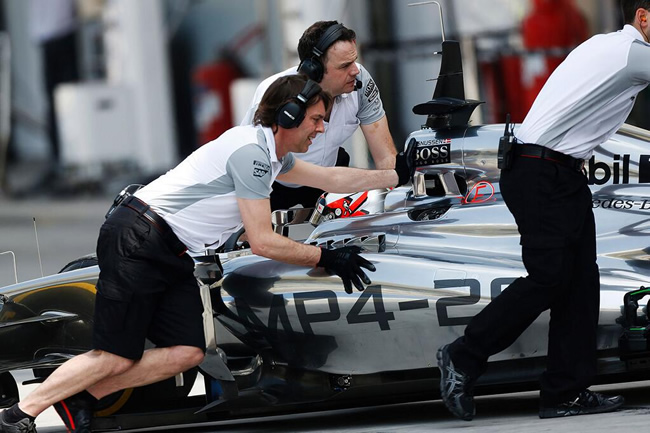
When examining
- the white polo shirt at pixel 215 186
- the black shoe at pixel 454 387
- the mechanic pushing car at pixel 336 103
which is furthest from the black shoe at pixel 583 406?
the mechanic pushing car at pixel 336 103

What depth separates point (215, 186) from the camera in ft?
13.1

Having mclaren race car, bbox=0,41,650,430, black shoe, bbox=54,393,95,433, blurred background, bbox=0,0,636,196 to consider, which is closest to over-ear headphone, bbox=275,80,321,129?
mclaren race car, bbox=0,41,650,430

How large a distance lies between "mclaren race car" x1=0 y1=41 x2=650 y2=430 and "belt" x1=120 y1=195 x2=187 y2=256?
0.31 metres

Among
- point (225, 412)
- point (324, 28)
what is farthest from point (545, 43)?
point (225, 412)

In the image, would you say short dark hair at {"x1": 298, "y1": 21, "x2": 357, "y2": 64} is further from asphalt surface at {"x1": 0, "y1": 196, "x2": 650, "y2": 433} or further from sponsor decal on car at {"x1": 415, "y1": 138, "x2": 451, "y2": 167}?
asphalt surface at {"x1": 0, "y1": 196, "x2": 650, "y2": 433}

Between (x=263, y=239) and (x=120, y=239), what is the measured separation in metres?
0.48

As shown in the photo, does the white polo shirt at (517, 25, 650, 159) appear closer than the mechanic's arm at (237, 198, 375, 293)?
Yes

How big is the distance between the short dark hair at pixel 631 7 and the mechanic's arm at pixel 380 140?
148cm

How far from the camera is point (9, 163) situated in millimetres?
16688

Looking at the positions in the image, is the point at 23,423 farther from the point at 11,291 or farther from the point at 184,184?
the point at 184,184

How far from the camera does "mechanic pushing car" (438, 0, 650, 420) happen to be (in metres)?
3.81

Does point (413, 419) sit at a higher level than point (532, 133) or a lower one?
lower

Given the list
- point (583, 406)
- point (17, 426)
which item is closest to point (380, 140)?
point (583, 406)

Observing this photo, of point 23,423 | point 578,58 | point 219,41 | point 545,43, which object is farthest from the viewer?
point 219,41
